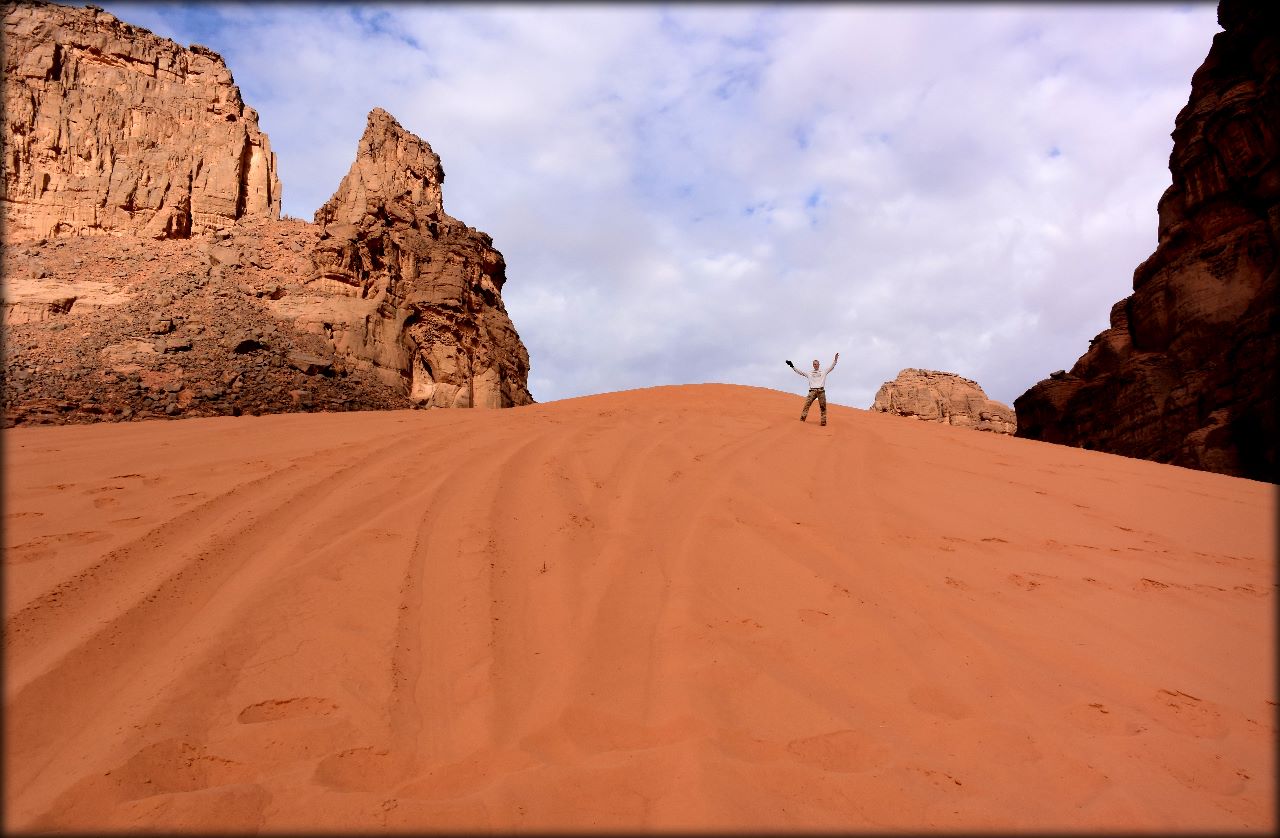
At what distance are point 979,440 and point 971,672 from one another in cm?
683

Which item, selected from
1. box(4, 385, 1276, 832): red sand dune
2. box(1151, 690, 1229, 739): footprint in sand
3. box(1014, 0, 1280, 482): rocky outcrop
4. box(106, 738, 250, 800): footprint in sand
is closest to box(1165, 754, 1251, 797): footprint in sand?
box(4, 385, 1276, 832): red sand dune

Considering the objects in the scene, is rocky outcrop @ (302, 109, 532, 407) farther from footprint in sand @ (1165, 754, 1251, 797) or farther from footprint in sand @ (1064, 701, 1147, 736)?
footprint in sand @ (1165, 754, 1251, 797)

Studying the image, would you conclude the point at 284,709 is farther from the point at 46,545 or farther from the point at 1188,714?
the point at 1188,714

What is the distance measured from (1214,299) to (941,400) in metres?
21.4

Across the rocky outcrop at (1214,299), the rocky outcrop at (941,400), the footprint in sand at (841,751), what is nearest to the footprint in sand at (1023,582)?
the footprint in sand at (841,751)

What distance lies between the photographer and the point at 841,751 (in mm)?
2006

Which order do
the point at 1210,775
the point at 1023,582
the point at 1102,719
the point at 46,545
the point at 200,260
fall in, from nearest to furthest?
the point at 1210,775 < the point at 1102,719 < the point at 46,545 < the point at 1023,582 < the point at 200,260

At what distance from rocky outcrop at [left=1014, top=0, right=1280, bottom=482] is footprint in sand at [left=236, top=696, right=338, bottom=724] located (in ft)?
59.2

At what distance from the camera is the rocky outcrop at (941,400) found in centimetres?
3512

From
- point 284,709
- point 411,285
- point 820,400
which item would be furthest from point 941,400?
point 284,709

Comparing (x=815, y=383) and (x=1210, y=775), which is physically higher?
(x=815, y=383)

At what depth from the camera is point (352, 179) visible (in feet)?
70.3

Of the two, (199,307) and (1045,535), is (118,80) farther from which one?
(1045,535)

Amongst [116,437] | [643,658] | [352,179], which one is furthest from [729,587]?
[352,179]
